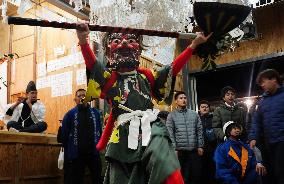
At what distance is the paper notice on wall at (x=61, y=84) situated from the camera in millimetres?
8328

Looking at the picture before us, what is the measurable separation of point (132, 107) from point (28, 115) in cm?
373

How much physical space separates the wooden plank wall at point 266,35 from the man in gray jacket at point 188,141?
3250mm

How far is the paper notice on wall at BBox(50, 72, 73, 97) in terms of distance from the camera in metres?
8.33

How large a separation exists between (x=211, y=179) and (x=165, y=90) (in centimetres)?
386

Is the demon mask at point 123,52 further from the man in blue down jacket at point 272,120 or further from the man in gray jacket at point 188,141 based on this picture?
the man in gray jacket at point 188,141

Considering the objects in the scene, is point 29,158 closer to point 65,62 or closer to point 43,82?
point 65,62

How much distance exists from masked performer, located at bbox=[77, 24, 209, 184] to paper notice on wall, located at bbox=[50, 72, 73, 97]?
5269mm

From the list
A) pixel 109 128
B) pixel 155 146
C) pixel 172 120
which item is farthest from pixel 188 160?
pixel 155 146

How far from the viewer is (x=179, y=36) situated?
3035 millimetres

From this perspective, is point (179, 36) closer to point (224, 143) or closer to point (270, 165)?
point (270, 165)

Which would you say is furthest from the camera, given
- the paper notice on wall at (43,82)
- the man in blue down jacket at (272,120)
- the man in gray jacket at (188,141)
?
the paper notice on wall at (43,82)

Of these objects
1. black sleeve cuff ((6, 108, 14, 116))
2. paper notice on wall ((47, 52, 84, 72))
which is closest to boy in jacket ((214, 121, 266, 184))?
black sleeve cuff ((6, 108, 14, 116))

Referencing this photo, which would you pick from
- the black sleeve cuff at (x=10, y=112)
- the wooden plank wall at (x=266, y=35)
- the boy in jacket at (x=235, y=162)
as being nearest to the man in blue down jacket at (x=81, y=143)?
the black sleeve cuff at (x=10, y=112)

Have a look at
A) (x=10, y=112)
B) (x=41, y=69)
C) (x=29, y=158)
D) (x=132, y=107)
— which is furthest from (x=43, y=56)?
(x=132, y=107)
